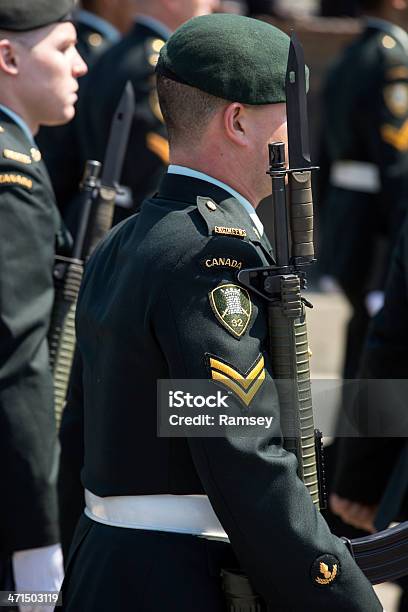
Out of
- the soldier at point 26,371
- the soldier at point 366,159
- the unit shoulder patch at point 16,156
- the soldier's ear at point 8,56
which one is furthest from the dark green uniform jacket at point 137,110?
the unit shoulder patch at point 16,156

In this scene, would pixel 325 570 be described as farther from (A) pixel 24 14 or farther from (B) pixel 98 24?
(B) pixel 98 24

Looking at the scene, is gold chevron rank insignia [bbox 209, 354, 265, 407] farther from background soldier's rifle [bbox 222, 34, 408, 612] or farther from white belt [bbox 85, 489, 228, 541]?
white belt [bbox 85, 489, 228, 541]

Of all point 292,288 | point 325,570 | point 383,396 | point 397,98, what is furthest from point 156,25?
point 325,570

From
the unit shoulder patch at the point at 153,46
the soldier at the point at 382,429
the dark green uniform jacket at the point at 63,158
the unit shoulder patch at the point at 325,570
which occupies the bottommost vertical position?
the unit shoulder patch at the point at 325,570

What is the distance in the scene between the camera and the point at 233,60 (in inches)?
90.4

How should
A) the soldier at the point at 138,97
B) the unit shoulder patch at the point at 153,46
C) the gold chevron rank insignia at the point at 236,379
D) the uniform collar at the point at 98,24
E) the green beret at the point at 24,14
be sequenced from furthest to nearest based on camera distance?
1. the uniform collar at the point at 98,24
2. the unit shoulder patch at the point at 153,46
3. the soldier at the point at 138,97
4. the green beret at the point at 24,14
5. the gold chevron rank insignia at the point at 236,379

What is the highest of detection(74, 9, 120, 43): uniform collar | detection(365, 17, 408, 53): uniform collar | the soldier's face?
detection(74, 9, 120, 43): uniform collar

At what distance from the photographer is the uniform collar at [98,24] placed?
6266 millimetres

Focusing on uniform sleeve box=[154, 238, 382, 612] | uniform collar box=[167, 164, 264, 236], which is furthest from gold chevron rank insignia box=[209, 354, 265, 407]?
uniform collar box=[167, 164, 264, 236]

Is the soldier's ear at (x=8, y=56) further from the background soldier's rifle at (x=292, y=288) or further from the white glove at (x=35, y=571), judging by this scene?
the background soldier's rifle at (x=292, y=288)

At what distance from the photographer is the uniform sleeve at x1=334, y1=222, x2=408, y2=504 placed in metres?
3.28

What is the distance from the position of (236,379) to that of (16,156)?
1.27 meters

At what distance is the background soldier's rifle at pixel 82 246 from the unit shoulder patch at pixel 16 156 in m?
0.28

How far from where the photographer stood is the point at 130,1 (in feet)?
19.9
